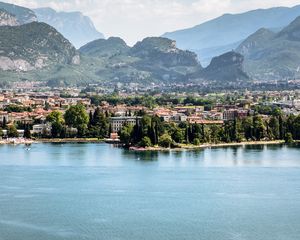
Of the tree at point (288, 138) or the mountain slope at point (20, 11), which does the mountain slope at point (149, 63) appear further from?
the tree at point (288, 138)

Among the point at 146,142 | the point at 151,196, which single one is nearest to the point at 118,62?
the point at 146,142

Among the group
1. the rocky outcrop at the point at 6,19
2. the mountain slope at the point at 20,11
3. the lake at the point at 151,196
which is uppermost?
the mountain slope at the point at 20,11

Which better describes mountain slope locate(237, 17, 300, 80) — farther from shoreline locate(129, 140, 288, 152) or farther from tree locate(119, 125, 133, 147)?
tree locate(119, 125, 133, 147)

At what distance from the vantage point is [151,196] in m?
23.5

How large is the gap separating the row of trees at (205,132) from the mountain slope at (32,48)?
70.0m

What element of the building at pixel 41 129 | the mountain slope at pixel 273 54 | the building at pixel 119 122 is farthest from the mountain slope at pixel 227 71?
the building at pixel 41 129

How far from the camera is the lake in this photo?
19.1 meters

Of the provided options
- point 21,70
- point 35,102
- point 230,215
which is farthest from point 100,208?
point 21,70

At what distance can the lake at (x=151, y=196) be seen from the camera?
19.1m

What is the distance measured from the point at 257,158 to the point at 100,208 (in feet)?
42.7

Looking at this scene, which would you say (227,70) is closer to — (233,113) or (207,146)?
(233,113)

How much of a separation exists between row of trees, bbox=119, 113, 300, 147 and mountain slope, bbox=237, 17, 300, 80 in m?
92.5

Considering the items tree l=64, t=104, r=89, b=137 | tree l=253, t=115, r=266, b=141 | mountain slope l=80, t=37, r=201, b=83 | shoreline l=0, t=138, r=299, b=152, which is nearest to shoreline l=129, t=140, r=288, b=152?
shoreline l=0, t=138, r=299, b=152

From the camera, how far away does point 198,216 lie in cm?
2059
